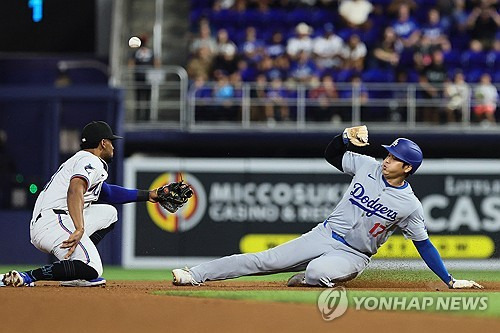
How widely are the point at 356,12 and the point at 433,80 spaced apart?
86.0 inches

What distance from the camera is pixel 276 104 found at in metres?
17.6

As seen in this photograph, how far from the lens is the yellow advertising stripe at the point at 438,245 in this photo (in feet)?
53.3

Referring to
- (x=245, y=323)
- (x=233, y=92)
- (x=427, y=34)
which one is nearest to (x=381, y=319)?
(x=245, y=323)

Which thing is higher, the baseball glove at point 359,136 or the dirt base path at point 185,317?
the baseball glove at point 359,136

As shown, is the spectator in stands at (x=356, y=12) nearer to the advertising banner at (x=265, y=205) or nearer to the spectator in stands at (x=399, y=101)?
the spectator in stands at (x=399, y=101)

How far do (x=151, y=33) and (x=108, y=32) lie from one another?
1.10 metres

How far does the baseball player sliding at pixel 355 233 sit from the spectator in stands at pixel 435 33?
9.40 m

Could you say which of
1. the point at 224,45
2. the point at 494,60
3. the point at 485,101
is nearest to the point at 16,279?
the point at 224,45

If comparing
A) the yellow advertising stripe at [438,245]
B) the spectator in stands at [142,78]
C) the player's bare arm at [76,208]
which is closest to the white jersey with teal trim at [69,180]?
the player's bare arm at [76,208]

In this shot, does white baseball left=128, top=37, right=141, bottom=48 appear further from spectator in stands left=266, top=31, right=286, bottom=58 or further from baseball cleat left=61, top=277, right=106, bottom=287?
baseball cleat left=61, top=277, right=106, bottom=287

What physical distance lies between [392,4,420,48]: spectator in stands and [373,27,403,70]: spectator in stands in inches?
7.2

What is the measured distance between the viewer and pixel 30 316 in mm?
7430

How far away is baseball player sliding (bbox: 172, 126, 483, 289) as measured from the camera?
9000mm

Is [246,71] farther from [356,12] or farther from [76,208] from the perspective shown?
[76,208]
